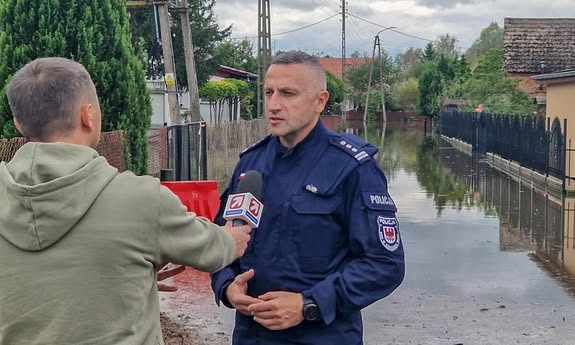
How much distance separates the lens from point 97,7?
694 cm

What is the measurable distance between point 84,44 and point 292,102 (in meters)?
4.04

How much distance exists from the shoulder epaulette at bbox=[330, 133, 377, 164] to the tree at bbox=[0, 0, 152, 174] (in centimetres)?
401

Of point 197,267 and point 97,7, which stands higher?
point 97,7

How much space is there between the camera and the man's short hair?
2.29 meters

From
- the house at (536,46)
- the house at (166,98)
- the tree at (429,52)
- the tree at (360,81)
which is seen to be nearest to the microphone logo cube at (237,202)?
the house at (166,98)

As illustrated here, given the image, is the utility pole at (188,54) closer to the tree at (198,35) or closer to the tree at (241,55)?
the tree at (198,35)

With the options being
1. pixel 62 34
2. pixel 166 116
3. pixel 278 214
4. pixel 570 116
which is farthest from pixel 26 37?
pixel 166 116

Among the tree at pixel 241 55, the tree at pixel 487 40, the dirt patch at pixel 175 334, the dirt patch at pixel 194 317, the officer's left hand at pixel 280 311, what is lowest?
the dirt patch at pixel 194 317

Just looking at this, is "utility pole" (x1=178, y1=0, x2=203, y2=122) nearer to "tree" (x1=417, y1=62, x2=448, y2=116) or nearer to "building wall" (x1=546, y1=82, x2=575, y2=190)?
"building wall" (x1=546, y1=82, x2=575, y2=190)

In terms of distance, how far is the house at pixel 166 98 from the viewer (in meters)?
24.8

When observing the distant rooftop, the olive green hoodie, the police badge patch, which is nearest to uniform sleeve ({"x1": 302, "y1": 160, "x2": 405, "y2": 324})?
the police badge patch

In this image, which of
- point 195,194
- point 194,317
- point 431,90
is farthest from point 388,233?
point 431,90

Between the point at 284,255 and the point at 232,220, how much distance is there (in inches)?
12.2

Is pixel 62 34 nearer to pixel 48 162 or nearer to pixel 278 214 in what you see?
pixel 278 214
